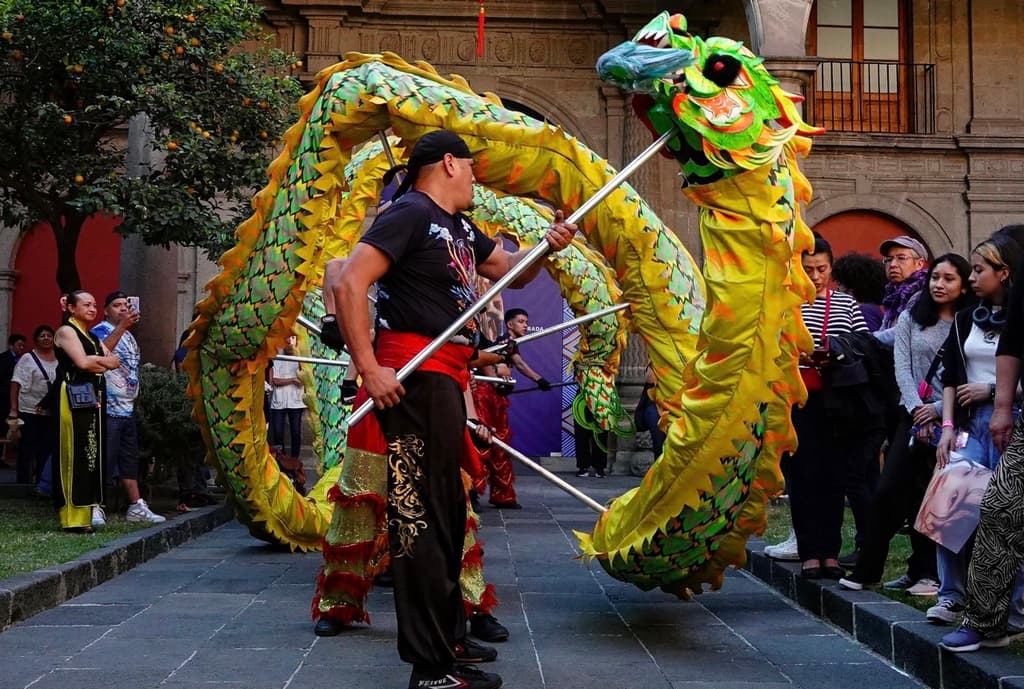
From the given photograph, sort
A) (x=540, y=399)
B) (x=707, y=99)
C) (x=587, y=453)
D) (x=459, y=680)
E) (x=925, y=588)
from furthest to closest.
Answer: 1. (x=540, y=399)
2. (x=587, y=453)
3. (x=925, y=588)
4. (x=707, y=99)
5. (x=459, y=680)

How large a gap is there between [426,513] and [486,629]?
3.98 feet

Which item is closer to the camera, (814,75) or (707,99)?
(707,99)

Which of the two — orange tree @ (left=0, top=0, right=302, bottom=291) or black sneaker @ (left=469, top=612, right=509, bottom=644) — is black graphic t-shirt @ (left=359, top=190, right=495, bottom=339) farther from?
orange tree @ (left=0, top=0, right=302, bottom=291)

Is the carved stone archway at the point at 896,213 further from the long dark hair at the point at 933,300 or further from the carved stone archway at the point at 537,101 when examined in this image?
the long dark hair at the point at 933,300

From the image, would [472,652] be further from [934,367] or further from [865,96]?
[865,96]

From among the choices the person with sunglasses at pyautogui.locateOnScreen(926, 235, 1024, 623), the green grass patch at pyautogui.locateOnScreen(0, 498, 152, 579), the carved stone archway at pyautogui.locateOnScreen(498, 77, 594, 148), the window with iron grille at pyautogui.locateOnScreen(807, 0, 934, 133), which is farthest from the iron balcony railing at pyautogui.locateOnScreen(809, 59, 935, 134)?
the person with sunglasses at pyautogui.locateOnScreen(926, 235, 1024, 623)

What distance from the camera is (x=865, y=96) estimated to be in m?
18.1

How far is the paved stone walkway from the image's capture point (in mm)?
4660

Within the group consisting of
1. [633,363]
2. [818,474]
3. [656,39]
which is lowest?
[818,474]

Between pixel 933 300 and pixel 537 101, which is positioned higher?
pixel 537 101

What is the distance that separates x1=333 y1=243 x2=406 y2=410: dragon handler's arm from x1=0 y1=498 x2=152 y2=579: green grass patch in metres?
3.07

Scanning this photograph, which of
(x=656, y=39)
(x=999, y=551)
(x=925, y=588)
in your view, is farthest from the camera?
(x=925, y=588)

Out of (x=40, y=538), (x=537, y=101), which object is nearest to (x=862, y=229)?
(x=537, y=101)

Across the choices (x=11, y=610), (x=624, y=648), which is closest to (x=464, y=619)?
(x=624, y=648)
